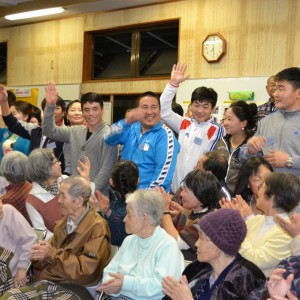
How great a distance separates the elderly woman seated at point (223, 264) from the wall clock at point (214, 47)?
4.76 m

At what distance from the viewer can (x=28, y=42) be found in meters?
8.88

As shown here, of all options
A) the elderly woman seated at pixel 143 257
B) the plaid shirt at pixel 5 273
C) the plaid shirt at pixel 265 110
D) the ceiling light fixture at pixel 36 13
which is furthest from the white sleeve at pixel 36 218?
the ceiling light fixture at pixel 36 13

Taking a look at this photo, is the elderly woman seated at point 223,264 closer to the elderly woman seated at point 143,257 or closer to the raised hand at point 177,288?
the raised hand at point 177,288

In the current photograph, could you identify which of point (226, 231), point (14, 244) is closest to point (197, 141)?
point (14, 244)

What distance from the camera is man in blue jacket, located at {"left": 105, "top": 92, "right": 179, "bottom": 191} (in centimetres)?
327

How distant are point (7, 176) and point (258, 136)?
185 centimetres

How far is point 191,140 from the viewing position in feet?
12.1

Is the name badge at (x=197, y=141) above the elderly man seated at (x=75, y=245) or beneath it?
above

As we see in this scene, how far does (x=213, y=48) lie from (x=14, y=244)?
4.63m

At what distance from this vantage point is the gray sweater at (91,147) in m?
3.51

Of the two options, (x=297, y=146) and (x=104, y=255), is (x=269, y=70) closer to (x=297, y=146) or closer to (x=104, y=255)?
(x=297, y=146)

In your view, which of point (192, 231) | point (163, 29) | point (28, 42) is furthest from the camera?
point (28, 42)

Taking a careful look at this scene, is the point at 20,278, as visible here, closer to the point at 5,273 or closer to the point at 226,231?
the point at 5,273

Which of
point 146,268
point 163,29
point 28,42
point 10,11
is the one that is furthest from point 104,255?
point 28,42
